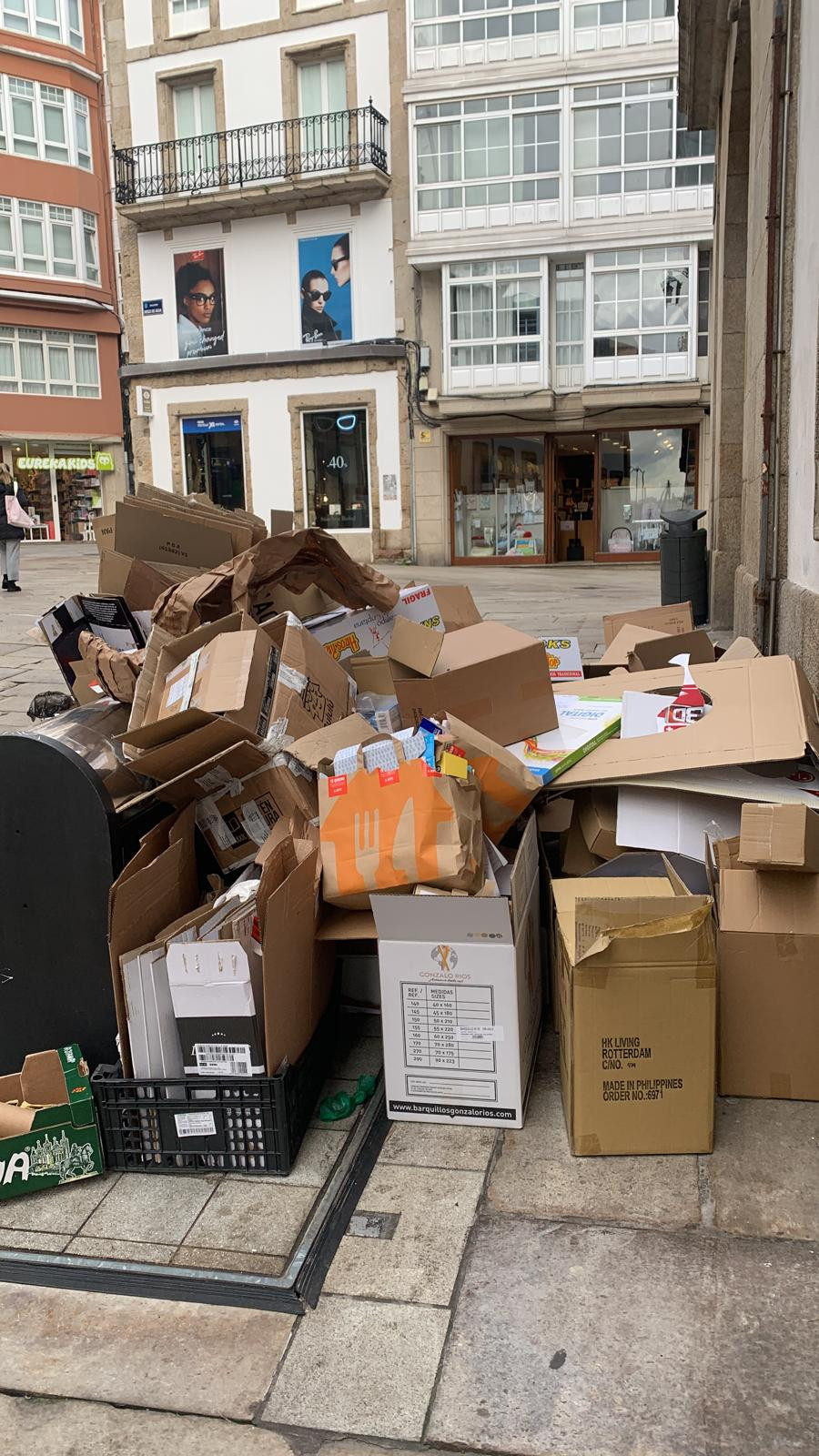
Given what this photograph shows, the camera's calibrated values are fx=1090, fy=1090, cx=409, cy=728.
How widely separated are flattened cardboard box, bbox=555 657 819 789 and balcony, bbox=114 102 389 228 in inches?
802

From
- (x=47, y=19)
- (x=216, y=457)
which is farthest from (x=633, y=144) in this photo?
(x=47, y=19)

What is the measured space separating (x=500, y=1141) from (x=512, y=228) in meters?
20.6

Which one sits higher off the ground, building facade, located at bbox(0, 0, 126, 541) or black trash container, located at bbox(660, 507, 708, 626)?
building facade, located at bbox(0, 0, 126, 541)

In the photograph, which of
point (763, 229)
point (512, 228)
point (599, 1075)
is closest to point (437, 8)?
point (512, 228)

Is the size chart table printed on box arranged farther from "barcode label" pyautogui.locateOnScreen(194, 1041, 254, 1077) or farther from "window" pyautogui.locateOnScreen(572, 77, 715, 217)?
"window" pyautogui.locateOnScreen(572, 77, 715, 217)

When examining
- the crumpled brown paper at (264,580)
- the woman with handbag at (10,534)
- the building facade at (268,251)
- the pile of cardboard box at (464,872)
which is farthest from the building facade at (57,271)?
the pile of cardboard box at (464,872)

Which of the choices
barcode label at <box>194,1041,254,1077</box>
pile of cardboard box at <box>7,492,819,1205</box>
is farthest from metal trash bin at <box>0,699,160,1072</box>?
barcode label at <box>194,1041,254,1077</box>

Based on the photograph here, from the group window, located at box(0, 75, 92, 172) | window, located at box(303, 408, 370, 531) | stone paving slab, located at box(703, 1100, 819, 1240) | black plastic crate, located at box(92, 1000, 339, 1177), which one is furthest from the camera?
window, located at box(0, 75, 92, 172)

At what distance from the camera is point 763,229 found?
6.88 meters

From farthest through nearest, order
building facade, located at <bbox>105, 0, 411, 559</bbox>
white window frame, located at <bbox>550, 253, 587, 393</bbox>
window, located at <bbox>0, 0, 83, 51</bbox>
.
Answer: window, located at <bbox>0, 0, 83, 51</bbox>
building facade, located at <bbox>105, 0, 411, 559</bbox>
white window frame, located at <bbox>550, 253, 587, 393</bbox>

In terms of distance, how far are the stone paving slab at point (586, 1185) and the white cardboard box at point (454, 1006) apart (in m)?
0.11

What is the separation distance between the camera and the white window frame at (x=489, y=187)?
66.3 ft

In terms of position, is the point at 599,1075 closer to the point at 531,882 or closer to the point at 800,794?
the point at 531,882

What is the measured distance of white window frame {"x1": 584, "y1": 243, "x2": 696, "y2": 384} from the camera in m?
20.0
